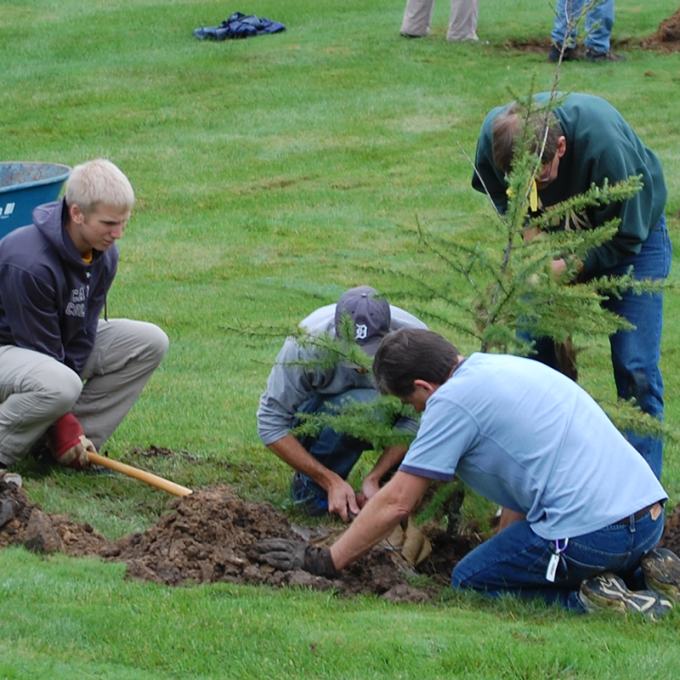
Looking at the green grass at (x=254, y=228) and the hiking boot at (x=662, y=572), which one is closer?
the green grass at (x=254, y=228)

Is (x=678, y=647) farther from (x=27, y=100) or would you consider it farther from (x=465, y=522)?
(x=27, y=100)

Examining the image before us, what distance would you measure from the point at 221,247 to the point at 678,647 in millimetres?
7992

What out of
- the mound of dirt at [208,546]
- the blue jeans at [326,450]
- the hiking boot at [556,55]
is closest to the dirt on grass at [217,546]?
the mound of dirt at [208,546]

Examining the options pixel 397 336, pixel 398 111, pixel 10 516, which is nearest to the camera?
pixel 397 336

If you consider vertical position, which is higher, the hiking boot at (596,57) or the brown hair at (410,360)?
the brown hair at (410,360)

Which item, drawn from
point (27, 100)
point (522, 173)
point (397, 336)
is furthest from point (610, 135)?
point (27, 100)

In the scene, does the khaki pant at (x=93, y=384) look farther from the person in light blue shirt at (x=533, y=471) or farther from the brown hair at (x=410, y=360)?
the brown hair at (x=410, y=360)

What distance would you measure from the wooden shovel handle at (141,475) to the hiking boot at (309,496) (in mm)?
577

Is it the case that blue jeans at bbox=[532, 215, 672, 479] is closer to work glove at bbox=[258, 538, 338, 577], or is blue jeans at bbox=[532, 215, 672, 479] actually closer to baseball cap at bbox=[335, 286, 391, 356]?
baseball cap at bbox=[335, 286, 391, 356]

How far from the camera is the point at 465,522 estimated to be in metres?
5.51

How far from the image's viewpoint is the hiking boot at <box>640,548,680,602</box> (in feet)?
14.0

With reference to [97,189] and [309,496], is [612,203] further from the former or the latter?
[97,189]

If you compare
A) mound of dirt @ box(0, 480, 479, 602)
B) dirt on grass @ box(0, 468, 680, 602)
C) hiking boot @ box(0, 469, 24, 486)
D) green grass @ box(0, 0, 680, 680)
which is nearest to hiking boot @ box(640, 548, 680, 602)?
green grass @ box(0, 0, 680, 680)

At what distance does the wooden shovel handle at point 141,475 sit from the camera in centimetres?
552
